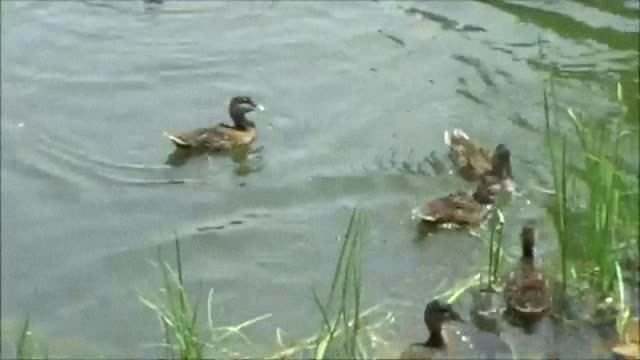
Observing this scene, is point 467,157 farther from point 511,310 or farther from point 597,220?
point 597,220

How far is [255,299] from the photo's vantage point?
6742mm

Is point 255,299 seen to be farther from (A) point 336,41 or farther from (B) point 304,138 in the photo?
(A) point 336,41

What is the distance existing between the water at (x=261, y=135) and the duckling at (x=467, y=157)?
0.15 meters

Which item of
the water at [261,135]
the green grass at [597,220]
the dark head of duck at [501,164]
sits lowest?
the water at [261,135]

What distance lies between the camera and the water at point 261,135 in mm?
6859

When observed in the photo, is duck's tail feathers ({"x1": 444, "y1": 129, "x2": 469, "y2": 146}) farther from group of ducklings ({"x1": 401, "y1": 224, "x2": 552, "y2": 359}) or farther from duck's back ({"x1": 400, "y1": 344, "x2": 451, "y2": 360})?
duck's back ({"x1": 400, "y1": 344, "x2": 451, "y2": 360})

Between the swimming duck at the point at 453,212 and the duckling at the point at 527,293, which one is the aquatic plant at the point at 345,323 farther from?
the duckling at the point at 527,293

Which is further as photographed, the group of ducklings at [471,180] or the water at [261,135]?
the group of ducklings at [471,180]

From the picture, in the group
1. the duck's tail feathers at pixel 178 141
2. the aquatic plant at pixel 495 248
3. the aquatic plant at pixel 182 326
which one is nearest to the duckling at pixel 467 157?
the aquatic plant at pixel 495 248

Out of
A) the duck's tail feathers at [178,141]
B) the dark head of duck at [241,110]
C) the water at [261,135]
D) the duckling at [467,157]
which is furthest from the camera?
the dark head of duck at [241,110]

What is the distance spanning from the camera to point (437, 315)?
601 cm

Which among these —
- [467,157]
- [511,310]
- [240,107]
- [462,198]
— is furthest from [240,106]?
[511,310]

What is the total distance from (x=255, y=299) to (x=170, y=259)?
0.62 metres

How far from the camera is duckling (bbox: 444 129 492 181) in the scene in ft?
25.1
